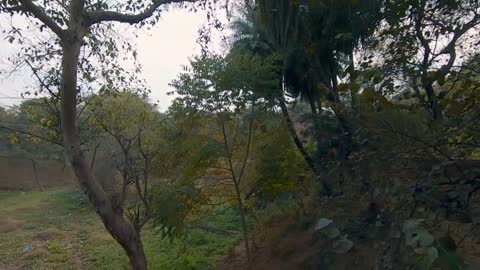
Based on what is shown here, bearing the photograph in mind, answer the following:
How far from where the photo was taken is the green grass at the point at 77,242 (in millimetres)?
6859

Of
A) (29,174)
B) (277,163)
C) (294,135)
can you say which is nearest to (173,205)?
(277,163)

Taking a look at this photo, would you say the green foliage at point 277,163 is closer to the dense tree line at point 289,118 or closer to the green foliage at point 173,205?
the dense tree line at point 289,118

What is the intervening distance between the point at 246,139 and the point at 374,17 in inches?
103

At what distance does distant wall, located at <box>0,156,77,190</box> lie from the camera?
18.0 meters

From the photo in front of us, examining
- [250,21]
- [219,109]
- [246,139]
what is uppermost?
[250,21]

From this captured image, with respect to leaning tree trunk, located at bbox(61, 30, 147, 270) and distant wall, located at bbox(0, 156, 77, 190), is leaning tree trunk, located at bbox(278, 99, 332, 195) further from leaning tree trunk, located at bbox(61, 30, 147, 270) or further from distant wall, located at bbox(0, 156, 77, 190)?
distant wall, located at bbox(0, 156, 77, 190)

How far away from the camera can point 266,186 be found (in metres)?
5.48

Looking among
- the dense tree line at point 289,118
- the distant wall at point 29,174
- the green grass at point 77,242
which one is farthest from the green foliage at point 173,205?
the distant wall at point 29,174

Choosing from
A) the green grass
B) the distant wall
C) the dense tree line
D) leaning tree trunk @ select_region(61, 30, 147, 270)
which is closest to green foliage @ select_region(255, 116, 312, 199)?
the dense tree line

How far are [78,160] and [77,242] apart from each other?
6634 millimetres

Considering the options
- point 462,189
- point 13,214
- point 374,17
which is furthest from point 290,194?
point 13,214

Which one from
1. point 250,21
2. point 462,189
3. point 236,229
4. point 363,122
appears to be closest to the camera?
point 462,189

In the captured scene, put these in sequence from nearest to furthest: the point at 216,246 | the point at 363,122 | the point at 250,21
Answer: the point at 363,122 → the point at 250,21 → the point at 216,246

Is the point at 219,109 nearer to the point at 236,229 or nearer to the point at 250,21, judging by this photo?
the point at 250,21
